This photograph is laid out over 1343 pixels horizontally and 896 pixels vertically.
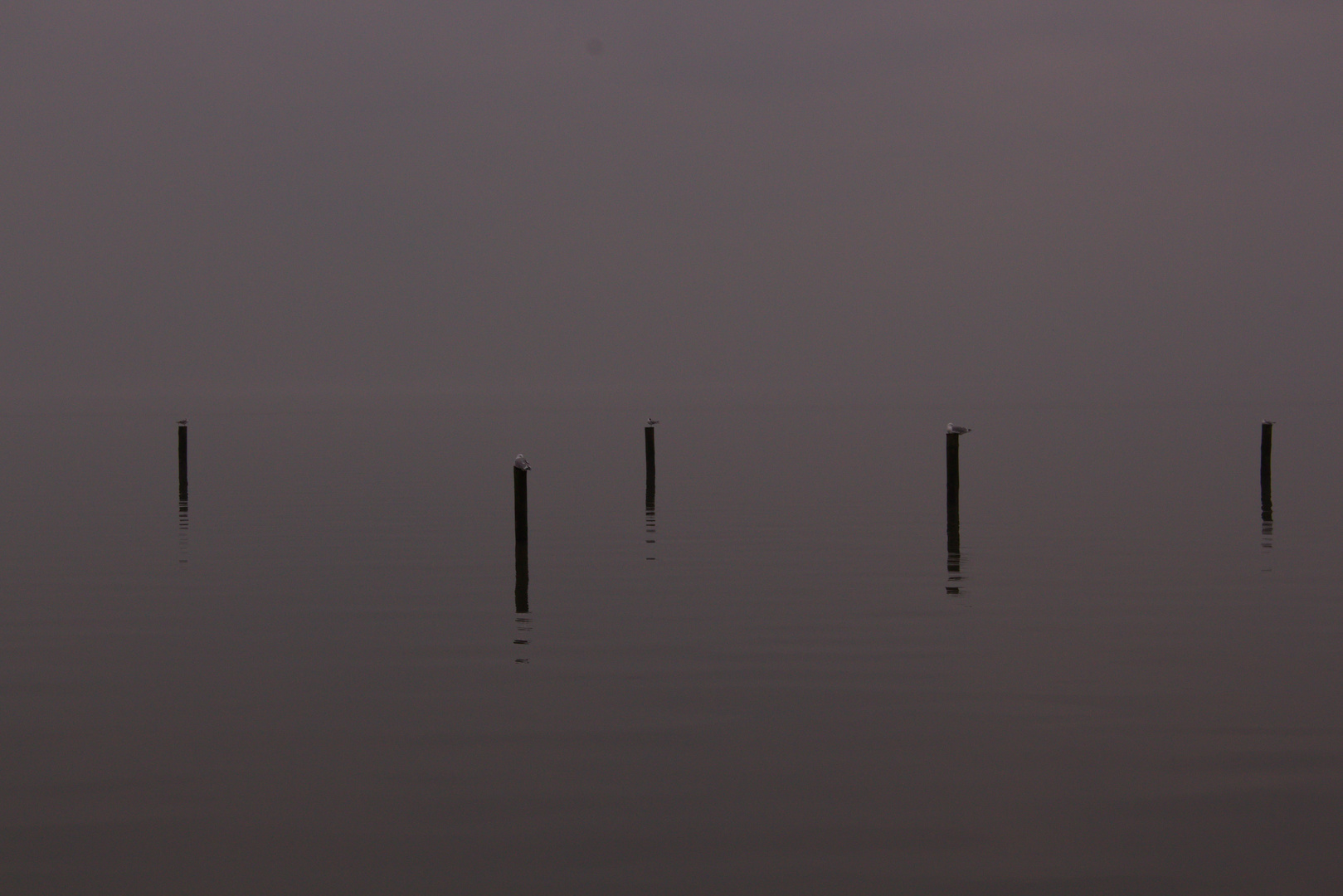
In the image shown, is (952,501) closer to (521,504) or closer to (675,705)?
(521,504)

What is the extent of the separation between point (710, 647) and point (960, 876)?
28.2 ft

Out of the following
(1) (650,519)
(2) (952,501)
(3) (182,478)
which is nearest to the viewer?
(2) (952,501)

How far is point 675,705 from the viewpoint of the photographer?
14.4 meters

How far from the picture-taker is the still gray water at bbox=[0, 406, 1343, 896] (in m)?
9.77

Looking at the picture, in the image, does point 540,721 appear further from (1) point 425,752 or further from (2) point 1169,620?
(2) point 1169,620

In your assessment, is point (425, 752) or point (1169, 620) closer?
point (425, 752)

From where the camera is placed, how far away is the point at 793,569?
26.0 meters

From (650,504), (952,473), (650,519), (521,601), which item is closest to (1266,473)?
(952,473)

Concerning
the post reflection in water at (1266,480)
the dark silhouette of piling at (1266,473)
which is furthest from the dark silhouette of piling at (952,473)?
the dark silhouette of piling at (1266,473)

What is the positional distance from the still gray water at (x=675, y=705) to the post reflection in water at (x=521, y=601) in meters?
0.09

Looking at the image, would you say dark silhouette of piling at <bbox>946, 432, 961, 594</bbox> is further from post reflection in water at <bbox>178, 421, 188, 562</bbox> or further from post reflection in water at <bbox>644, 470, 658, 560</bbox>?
post reflection in water at <bbox>178, 421, 188, 562</bbox>

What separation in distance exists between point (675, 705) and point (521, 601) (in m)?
8.02

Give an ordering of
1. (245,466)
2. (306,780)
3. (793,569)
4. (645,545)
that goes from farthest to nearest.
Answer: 1. (245,466)
2. (645,545)
3. (793,569)
4. (306,780)

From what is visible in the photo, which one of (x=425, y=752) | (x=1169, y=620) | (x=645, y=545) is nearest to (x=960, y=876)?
(x=425, y=752)
